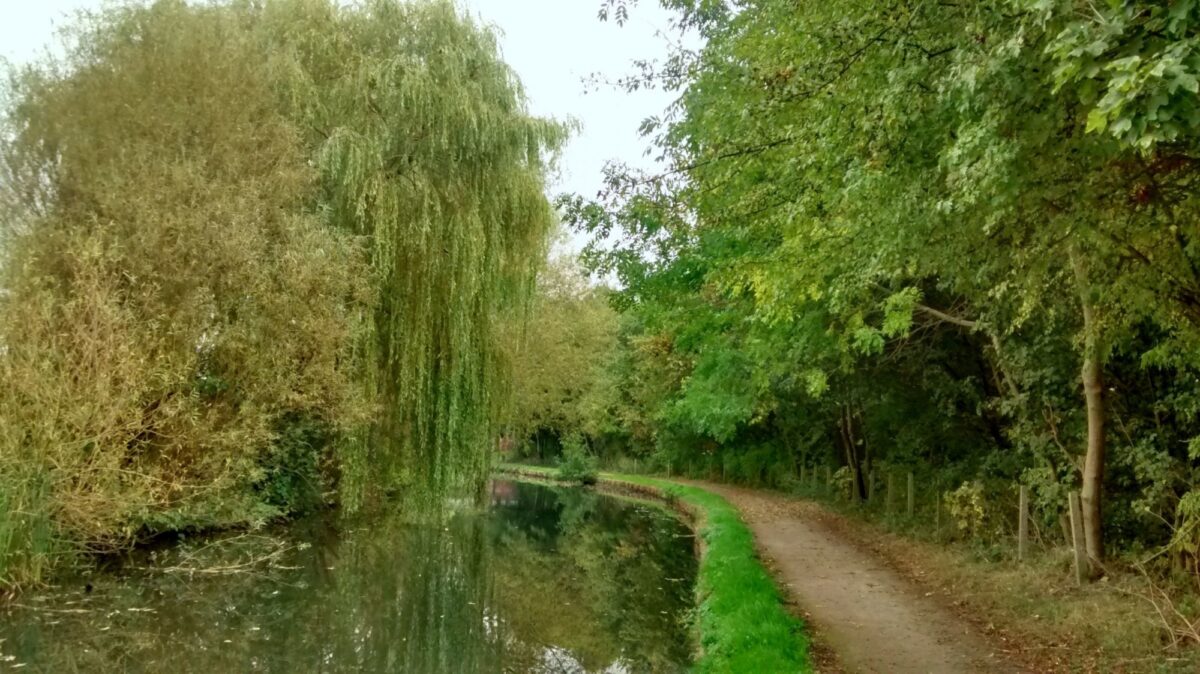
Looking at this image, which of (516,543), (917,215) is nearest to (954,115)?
(917,215)

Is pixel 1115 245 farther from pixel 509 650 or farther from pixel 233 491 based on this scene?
pixel 233 491

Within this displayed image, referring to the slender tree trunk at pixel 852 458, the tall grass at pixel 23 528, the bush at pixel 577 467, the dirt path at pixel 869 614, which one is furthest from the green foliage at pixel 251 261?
the bush at pixel 577 467

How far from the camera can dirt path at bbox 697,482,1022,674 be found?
690 cm

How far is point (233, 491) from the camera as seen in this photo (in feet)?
40.3

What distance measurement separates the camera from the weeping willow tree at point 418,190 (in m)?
12.9

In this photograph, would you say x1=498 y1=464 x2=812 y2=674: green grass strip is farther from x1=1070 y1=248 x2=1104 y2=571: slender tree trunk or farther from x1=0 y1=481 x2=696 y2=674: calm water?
x1=1070 y1=248 x2=1104 y2=571: slender tree trunk

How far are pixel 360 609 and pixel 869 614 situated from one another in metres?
6.21

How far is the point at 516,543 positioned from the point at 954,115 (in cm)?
1500

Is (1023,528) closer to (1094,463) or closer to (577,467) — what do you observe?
(1094,463)

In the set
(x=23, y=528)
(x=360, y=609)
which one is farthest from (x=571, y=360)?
(x=23, y=528)

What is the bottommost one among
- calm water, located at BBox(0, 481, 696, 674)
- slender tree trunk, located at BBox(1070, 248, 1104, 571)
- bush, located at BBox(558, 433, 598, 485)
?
calm water, located at BBox(0, 481, 696, 674)

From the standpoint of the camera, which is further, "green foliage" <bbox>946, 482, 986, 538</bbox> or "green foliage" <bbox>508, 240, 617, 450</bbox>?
"green foliage" <bbox>508, 240, 617, 450</bbox>

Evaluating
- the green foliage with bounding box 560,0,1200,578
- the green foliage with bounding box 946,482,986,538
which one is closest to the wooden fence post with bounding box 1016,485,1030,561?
the green foliage with bounding box 560,0,1200,578

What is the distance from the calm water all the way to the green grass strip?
0.59 metres
